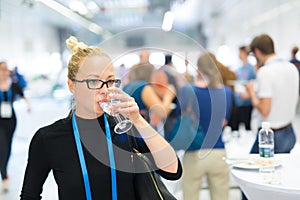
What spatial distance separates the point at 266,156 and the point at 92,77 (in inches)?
48.9

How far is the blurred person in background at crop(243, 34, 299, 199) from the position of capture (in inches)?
96.8

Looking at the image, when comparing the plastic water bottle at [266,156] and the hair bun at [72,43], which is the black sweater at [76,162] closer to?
the hair bun at [72,43]

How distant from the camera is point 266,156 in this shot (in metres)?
1.96

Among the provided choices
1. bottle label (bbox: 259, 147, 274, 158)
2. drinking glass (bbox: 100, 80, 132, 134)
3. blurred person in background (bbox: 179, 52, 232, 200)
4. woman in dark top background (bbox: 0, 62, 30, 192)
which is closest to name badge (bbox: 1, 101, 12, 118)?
woman in dark top background (bbox: 0, 62, 30, 192)

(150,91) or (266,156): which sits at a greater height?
(150,91)

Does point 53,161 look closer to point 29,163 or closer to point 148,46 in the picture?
point 29,163

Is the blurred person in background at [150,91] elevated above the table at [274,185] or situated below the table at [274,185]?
above

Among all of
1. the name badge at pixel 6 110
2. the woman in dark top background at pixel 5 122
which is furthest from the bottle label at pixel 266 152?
the name badge at pixel 6 110

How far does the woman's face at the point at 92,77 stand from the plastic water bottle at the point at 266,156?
938 mm

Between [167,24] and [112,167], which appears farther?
[167,24]

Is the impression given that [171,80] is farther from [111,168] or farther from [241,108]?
[241,108]

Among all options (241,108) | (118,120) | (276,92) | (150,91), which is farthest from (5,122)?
(118,120)

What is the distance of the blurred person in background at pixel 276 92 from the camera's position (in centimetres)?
246

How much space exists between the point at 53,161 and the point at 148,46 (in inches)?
17.8
